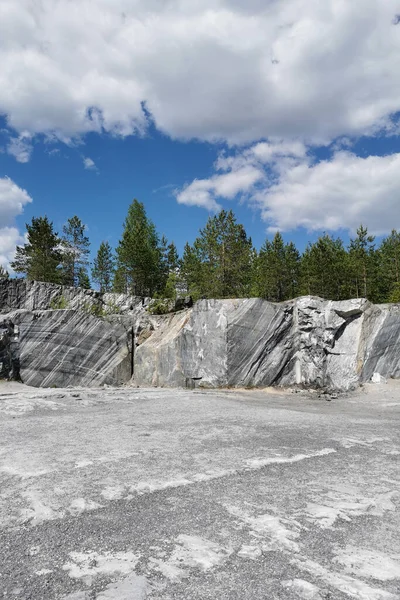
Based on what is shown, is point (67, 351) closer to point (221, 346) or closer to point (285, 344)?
point (221, 346)

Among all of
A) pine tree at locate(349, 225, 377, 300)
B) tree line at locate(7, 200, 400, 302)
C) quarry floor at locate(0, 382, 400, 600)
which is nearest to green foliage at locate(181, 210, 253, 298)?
tree line at locate(7, 200, 400, 302)

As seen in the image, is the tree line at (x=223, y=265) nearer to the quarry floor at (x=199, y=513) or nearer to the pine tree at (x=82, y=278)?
the pine tree at (x=82, y=278)

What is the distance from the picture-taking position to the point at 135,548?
3.13 meters

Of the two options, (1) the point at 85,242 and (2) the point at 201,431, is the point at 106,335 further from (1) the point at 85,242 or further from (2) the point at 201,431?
(1) the point at 85,242

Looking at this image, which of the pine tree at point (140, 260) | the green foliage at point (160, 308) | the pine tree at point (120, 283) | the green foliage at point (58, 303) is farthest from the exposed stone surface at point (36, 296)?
the pine tree at point (120, 283)

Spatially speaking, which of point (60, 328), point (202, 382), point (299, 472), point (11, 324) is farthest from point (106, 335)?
point (299, 472)

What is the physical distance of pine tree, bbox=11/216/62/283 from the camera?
3588cm

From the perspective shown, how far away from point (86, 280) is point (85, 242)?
4.63 meters

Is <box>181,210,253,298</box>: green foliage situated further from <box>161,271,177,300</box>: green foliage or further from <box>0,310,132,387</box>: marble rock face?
<box>0,310,132,387</box>: marble rock face

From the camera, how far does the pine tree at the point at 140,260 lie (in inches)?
1394

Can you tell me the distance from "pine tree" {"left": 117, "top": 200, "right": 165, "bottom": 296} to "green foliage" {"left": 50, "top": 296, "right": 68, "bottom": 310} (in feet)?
31.5

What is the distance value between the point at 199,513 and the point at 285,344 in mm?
14512

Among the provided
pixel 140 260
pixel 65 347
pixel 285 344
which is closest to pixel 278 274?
pixel 140 260

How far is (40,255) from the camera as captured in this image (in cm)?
3638
